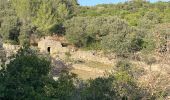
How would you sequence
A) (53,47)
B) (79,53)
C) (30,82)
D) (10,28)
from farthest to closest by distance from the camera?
(10,28) → (53,47) → (79,53) → (30,82)

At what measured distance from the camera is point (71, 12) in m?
63.3

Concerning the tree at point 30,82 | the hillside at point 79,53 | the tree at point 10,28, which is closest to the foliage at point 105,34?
the hillside at point 79,53

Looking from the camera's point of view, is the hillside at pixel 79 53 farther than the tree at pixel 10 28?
No

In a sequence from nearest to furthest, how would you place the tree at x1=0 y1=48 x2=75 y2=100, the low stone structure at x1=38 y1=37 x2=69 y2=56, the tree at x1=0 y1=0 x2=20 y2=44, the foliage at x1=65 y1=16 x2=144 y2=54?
the tree at x1=0 y1=48 x2=75 y2=100, the foliage at x1=65 y1=16 x2=144 y2=54, the low stone structure at x1=38 y1=37 x2=69 y2=56, the tree at x1=0 y1=0 x2=20 y2=44

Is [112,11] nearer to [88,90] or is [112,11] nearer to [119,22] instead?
[119,22]

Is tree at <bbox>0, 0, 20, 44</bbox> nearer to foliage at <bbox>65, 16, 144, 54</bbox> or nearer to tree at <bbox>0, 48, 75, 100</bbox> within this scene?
foliage at <bbox>65, 16, 144, 54</bbox>

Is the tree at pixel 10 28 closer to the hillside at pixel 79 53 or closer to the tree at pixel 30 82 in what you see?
the hillside at pixel 79 53

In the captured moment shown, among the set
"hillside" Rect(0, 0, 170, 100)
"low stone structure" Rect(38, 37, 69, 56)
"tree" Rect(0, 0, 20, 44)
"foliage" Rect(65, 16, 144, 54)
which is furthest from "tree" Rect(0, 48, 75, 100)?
"tree" Rect(0, 0, 20, 44)

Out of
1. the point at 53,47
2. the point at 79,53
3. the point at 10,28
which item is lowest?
the point at 79,53

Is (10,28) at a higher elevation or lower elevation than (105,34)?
higher

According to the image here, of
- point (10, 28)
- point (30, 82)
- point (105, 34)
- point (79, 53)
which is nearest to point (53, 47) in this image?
point (79, 53)

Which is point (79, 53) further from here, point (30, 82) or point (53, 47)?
point (30, 82)

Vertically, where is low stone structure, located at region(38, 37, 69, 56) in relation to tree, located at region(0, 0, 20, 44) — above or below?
below

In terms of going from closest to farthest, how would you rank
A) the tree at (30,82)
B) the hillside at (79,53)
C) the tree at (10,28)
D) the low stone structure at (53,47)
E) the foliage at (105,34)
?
the tree at (30,82) → the hillside at (79,53) → the foliage at (105,34) → the low stone structure at (53,47) → the tree at (10,28)
